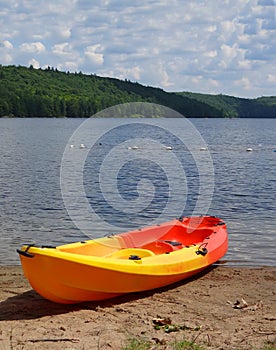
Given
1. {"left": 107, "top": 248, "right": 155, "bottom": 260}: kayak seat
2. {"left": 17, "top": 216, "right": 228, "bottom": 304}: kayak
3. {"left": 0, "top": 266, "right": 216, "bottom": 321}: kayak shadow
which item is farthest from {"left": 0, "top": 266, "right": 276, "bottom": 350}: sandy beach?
{"left": 107, "top": 248, "right": 155, "bottom": 260}: kayak seat

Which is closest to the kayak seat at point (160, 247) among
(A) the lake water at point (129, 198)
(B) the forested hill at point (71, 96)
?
(A) the lake water at point (129, 198)

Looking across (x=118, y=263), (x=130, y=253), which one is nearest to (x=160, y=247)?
(x=130, y=253)

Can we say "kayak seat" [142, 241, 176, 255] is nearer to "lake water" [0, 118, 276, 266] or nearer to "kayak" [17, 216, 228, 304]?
"kayak" [17, 216, 228, 304]

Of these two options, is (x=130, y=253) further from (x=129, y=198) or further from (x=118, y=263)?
(x=129, y=198)

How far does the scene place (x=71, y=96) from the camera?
542ft

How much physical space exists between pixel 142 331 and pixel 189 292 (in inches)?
98.4

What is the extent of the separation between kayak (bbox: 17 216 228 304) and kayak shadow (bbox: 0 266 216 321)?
113mm

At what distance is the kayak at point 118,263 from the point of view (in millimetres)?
8641

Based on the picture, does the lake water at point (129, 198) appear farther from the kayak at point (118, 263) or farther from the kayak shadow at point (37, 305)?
the kayak shadow at point (37, 305)

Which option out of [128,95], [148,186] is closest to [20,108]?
[128,95]

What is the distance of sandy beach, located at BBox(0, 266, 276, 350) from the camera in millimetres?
7391

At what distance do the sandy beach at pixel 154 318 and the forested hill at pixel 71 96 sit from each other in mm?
131025

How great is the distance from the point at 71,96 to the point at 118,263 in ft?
520

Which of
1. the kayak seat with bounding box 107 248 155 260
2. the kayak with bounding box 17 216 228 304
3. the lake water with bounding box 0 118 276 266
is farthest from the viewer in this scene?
the lake water with bounding box 0 118 276 266
